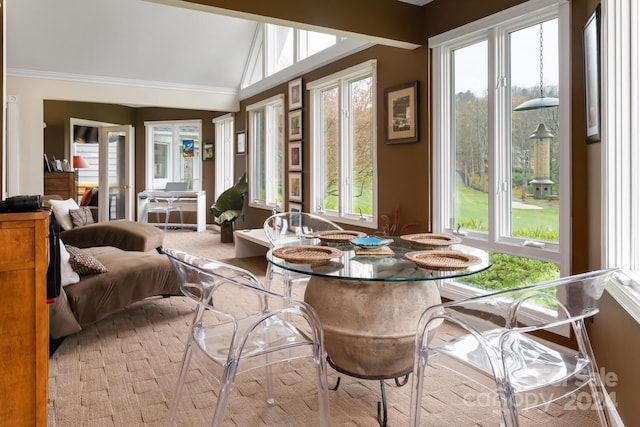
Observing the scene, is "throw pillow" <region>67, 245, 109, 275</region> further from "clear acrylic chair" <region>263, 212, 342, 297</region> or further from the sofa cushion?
"clear acrylic chair" <region>263, 212, 342, 297</region>

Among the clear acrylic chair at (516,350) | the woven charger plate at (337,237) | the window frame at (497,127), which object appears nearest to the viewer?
the clear acrylic chair at (516,350)

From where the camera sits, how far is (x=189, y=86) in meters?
7.51

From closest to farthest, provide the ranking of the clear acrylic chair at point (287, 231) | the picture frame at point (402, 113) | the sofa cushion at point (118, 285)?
the clear acrylic chair at point (287, 231) < the sofa cushion at point (118, 285) < the picture frame at point (402, 113)

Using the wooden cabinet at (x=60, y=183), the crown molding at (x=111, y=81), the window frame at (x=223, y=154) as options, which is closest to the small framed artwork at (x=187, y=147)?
the window frame at (x=223, y=154)

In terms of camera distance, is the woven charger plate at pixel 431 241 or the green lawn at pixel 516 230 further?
the green lawn at pixel 516 230

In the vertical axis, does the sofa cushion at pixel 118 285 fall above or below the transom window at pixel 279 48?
below

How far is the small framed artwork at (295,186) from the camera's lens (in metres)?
6.05

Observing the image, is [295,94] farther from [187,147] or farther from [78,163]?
[78,163]

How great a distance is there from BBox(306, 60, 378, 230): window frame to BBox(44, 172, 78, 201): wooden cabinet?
5.04 m

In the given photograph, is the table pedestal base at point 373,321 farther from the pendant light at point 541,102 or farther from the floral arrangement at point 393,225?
the floral arrangement at point 393,225

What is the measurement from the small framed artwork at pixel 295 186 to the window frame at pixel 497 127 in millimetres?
2554

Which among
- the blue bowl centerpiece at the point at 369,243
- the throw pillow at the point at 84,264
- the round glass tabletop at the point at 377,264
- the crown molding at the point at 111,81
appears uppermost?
the crown molding at the point at 111,81

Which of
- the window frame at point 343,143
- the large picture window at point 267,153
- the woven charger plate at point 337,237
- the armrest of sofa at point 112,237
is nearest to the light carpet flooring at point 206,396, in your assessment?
the woven charger plate at point 337,237

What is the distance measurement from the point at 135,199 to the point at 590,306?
32.8ft
